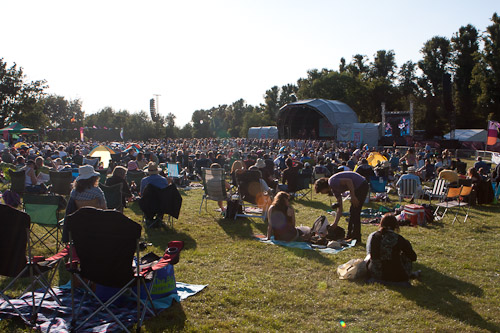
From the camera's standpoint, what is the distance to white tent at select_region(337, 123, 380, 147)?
36656 millimetres

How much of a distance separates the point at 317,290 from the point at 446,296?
1.47m

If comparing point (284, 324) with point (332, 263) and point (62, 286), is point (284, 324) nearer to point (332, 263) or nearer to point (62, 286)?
point (332, 263)

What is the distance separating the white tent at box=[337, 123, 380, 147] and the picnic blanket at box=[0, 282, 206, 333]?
32.8m

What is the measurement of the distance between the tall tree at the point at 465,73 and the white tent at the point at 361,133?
17898 millimetres

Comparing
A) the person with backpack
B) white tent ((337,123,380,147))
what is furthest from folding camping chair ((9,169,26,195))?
white tent ((337,123,380,147))

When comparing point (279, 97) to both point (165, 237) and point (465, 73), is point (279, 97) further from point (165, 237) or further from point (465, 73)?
point (165, 237)

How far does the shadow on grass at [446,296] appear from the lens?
13.9 ft

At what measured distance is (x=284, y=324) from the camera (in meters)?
4.09

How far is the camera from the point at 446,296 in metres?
4.85

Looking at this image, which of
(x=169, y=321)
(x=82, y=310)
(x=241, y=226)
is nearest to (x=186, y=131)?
(x=241, y=226)

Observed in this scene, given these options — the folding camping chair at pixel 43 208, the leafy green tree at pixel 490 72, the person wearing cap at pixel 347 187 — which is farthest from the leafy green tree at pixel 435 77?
the folding camping chair at pixel 43 208

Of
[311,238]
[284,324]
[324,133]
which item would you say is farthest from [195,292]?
[324,133]

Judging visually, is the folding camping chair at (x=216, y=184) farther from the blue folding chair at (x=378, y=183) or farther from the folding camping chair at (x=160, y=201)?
the blue folding chair at (x=378, y=183)

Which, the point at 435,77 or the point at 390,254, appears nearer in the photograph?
the point at 390,254
